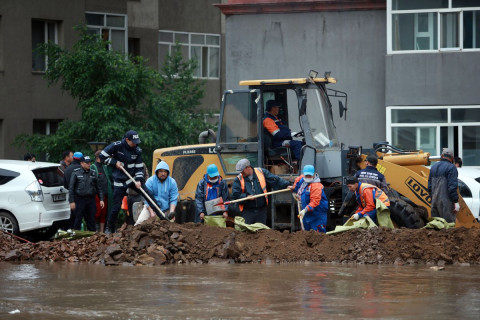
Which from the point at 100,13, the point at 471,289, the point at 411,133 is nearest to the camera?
the point at 471,289

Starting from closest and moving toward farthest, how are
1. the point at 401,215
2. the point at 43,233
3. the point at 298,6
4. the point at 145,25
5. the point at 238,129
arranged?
the point at 401,215, the point at 238,129, the point at 43,233, the point at 298,6, the point at 145,25

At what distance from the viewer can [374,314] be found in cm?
1046

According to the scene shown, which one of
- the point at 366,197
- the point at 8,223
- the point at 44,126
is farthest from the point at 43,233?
the point at 44,126

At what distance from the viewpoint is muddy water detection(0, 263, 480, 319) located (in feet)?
35.2

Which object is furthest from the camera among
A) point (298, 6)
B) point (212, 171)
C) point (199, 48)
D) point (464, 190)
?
point (199, 48)

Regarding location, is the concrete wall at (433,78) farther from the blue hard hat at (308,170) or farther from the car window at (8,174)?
the blue hard hat at (308,170)

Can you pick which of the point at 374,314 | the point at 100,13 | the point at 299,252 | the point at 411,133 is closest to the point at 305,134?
the point at 299,252

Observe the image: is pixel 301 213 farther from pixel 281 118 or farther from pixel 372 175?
pixel 281 118

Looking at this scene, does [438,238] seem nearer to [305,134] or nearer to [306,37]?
[305,134]

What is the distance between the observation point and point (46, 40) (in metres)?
35.9

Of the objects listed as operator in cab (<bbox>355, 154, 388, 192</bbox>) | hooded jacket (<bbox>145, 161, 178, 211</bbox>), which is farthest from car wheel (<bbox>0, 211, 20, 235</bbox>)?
operator in cab (<bbox>355, 154, 388, 192</bbox>)

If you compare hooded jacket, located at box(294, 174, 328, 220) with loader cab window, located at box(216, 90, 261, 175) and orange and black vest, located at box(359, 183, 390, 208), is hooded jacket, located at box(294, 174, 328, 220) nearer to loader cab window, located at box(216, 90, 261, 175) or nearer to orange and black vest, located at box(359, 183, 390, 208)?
orange and black vest, located at box(359, 183, 390, 208)

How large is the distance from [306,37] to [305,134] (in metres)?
12.3

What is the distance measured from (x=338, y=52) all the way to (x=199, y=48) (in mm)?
14644
